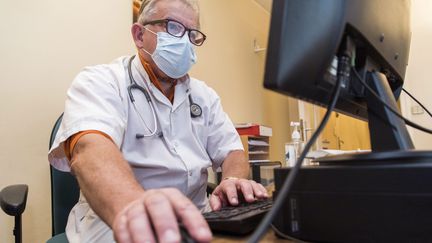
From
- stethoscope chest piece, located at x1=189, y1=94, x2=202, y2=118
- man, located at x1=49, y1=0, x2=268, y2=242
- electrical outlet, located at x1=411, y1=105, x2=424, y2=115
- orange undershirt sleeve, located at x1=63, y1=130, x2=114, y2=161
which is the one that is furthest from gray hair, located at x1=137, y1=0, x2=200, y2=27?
electrical outlet, located at x1=411, y1=105, x2=424, y2=115

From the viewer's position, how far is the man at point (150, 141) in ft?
1.16

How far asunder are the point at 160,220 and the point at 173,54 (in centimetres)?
85

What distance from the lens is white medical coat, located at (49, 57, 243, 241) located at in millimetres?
768

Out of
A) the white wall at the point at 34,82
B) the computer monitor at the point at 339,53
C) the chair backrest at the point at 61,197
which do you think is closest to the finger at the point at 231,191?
the computer monitor at the point at 339,53

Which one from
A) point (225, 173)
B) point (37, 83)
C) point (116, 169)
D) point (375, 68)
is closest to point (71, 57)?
point (37, 83)

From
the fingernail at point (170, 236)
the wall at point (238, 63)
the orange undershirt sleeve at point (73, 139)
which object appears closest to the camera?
the fingernail at point (170, 236)

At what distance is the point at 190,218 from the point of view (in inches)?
12.8

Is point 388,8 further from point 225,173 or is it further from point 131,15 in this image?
point 131,15

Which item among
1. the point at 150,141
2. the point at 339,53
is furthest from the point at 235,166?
the point at 339,53

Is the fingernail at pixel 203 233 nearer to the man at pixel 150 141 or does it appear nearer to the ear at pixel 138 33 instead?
the man at pixel 150 141

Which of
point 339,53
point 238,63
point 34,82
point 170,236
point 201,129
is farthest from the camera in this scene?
point 238,63

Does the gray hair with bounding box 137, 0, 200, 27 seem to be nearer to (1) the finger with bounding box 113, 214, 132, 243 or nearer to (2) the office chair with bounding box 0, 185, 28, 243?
(2) the office chair with bounding box 0, 185, 28, 243

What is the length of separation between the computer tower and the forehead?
827 millimetres

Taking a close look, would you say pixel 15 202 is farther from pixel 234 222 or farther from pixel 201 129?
pixel 234 222
